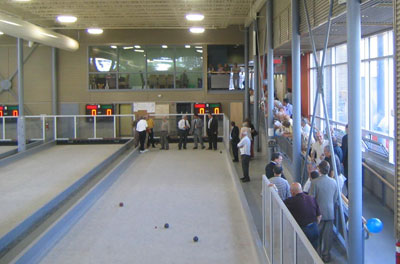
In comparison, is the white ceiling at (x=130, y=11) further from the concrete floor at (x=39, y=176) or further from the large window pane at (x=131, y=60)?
the concrete floor at (x=39, y=176)

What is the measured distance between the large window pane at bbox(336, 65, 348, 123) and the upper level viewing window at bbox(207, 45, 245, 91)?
8738 mm

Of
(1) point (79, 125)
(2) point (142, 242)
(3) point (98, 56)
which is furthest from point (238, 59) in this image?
(2) point (142, 242)

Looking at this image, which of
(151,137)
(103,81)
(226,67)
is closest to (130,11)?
(151,137)

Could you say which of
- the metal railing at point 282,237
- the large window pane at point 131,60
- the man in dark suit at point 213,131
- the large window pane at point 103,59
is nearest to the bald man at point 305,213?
the metal railing at point 282,237

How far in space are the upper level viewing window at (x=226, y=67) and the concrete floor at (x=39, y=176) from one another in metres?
7.93

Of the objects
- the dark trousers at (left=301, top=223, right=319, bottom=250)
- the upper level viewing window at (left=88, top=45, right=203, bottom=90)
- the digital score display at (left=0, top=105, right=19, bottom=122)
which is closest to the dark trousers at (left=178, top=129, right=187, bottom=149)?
the upper level viewing window at (left=88, top=45, right=203, bottom=90)

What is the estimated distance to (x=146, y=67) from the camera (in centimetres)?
2603

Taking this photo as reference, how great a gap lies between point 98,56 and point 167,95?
14.6ft

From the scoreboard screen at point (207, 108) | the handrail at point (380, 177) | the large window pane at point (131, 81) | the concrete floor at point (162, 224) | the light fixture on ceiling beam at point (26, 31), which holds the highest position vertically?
the light fixture on ceiling beam at point (26, 31)

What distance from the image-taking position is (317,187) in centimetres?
782

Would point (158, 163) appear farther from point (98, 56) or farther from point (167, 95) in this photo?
point (98, 56)

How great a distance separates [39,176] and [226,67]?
14250mm

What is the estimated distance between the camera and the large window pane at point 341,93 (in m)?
16.8

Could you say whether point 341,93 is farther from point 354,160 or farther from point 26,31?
point 26,31
